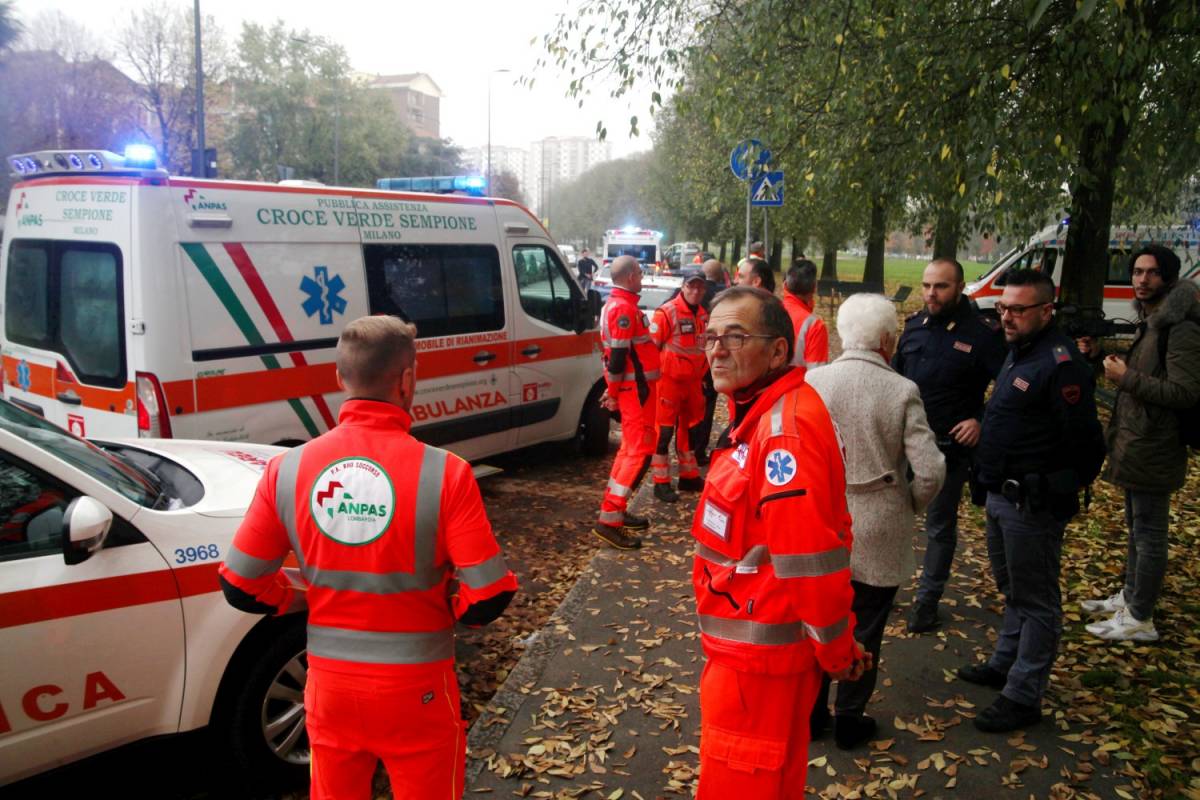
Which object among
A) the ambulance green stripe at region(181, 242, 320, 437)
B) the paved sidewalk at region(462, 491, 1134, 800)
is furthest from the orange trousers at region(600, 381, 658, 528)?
the ambulance green stripe at region(181, 242, 320, 437)

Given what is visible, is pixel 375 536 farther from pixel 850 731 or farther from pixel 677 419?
pixel 677 419

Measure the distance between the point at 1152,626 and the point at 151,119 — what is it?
133 ft

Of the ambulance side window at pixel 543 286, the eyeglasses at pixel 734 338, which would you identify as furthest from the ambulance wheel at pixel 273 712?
the ambulance side window at pixel 543 286

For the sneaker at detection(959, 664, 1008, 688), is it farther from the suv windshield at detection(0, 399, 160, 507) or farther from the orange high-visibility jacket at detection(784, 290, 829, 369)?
the suv windshield at detection(0, 399, 160, 507)

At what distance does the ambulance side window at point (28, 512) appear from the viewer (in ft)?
9.05

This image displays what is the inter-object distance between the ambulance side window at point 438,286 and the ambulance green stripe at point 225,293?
93cm

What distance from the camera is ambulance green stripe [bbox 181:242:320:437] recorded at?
516 centimetres

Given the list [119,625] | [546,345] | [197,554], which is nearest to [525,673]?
[197,554]

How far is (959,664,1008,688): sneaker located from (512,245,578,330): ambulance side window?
15.7 feet

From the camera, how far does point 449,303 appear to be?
6.93 meters

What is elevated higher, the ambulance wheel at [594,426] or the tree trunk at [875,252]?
the tree trunk at [875,252]

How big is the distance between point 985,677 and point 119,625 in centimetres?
369

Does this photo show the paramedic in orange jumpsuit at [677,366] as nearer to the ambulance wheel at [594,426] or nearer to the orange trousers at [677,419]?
the orange trousers at [677,419]

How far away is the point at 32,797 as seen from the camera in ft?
11.0
